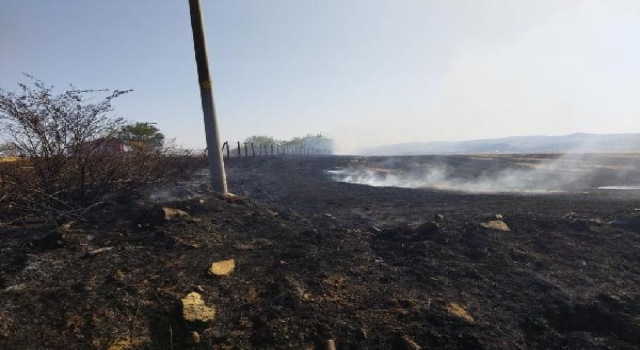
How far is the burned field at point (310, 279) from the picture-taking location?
3277 mm

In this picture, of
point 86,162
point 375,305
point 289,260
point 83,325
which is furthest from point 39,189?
point 375,305

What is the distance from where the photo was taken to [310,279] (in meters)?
4.45

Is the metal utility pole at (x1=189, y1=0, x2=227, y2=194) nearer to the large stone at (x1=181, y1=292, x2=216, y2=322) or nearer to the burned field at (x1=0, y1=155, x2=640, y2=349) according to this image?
the burned field at (x1=0, y1=155, x2=640, y2=349)

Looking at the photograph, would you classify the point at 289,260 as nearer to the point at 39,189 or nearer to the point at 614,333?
the point at 614,333

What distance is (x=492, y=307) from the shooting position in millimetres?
3867

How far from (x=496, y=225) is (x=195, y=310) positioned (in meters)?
5.22

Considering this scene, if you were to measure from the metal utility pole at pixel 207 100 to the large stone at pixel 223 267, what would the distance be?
4294 millimetres

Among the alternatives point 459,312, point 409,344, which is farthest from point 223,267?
point 459,312

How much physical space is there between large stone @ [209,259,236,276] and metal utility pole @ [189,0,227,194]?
4294 millimetres

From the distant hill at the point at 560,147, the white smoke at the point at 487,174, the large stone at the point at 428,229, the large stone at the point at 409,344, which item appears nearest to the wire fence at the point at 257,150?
the white smoke at the point at 487,174

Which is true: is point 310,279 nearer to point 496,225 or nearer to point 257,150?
point 496,225

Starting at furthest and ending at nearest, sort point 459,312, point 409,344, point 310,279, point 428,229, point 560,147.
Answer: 1. point 560,147
2. point 428,229
3. point 310,279
4. point 459,312
5. point 409,344

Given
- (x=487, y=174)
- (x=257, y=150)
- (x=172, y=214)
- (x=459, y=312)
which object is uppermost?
(x=257, y=150)

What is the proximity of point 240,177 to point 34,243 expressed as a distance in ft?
29.2
